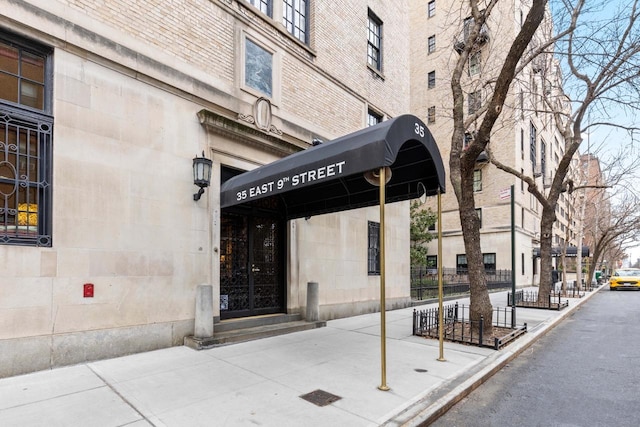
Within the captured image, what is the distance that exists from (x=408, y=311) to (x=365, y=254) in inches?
107

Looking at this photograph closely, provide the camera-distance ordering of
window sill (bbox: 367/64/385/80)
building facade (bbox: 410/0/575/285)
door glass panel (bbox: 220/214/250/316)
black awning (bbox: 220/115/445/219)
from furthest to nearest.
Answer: building facade (bbox: 410/0/575/285)
window sill (bbox: 367/64/385/80)
door glass panel (bbox: 220/214/250/316)
black awning (bbox: 220/115/445/219)

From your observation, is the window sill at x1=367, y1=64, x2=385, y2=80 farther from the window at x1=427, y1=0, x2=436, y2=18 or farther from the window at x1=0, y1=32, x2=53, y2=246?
the window at x1=427, y1=0, x2=436, y2=18

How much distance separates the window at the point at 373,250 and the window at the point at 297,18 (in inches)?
→ 264

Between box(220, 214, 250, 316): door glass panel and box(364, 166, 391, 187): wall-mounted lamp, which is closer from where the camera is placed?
box(364, 166, 391, 187): wall-mounted lamp

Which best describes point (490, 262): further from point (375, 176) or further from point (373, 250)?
point (375, 176)

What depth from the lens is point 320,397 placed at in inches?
192

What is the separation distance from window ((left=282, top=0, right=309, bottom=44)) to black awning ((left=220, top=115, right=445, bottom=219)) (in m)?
5.27

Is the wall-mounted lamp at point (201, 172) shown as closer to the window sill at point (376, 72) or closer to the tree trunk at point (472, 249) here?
the tree trunk at point (472, 249)

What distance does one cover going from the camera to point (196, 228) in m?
8.09

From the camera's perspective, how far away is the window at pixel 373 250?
13396mm

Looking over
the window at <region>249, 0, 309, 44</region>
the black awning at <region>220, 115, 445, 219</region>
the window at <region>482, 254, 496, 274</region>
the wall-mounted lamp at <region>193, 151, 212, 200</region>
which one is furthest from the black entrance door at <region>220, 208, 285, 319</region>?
the window at <region>482, 254, 496, 274</region>

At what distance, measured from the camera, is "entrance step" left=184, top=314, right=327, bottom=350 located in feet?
24.5

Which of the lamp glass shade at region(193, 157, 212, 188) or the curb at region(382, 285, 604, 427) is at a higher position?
the lamp glass shade at region(193, 157, 212, 188)

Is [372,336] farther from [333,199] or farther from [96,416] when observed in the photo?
[96,416]
